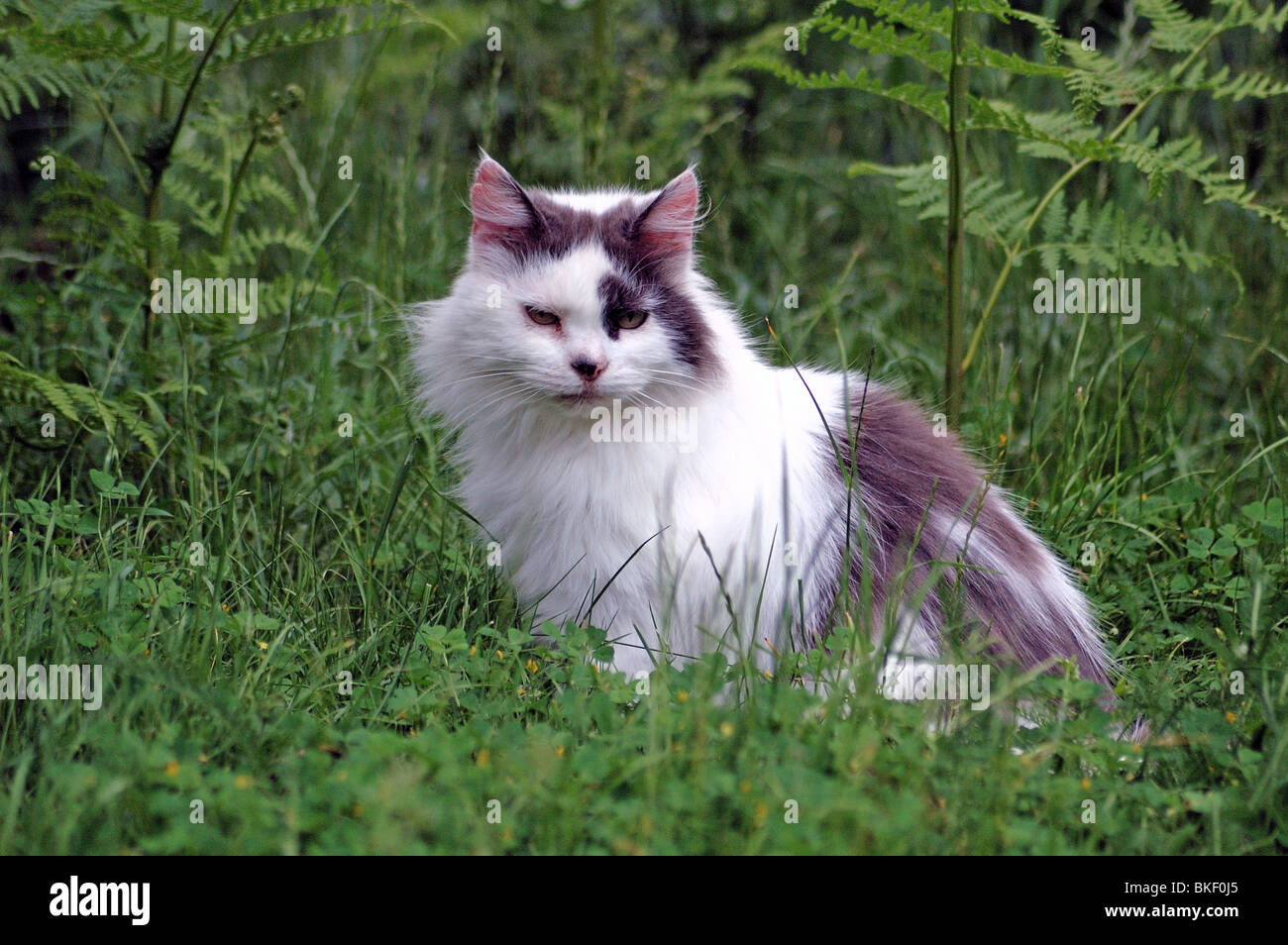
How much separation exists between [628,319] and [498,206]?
0.49m

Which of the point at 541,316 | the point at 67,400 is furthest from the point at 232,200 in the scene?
the point at 541,316

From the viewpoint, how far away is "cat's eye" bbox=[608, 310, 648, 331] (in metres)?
3.06

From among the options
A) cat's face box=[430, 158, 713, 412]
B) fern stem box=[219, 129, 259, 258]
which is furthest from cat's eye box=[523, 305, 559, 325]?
fern stem box=[219, 129, 259, 258]

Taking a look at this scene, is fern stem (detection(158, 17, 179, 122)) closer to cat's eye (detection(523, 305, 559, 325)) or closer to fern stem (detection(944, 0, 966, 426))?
cat's eye (detection(523, 305, 559, 325))

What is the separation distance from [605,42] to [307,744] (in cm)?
341

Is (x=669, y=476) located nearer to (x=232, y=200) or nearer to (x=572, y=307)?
(x=572, y=307)

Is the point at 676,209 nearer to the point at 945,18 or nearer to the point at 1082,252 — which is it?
the point at 945,18

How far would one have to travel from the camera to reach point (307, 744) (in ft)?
7.86

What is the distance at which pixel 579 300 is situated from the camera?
300 cm

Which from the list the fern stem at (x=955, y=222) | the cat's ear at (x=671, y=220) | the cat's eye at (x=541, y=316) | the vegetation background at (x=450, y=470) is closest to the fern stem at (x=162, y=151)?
the vegetation background at (x=450, y=470)

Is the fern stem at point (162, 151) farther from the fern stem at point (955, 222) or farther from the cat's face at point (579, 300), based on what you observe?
the fern stem at point (955, 222)

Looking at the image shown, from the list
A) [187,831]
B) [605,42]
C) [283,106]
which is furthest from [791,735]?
[605,42]

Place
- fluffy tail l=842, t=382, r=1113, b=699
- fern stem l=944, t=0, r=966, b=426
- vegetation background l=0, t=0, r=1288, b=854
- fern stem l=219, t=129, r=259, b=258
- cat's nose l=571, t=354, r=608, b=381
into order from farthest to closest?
fern stem l=219, t=129, r=259, b=258
fern stem l=944, t=0, r=966, b=426
fluffy tail l=842, t=382, r=1113, b=699
cat's nose l=571, t=354, r=608, b=381
vegetation background l=0, t=0, r=1288, b=854
